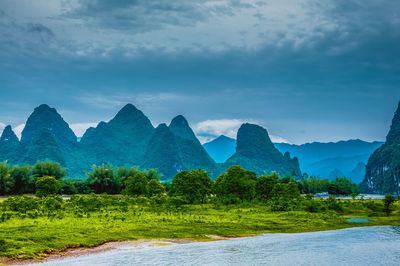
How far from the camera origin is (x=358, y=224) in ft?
97.1

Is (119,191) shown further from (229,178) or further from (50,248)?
(50,248)

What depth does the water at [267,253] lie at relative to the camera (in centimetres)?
1632

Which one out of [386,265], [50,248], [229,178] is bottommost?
[386,265]

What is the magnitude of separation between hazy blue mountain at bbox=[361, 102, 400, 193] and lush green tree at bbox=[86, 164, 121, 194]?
106 meters

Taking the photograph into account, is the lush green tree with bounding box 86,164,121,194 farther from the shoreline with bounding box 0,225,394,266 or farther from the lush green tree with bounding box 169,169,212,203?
the shoreline with bounding box 0,225,394,266

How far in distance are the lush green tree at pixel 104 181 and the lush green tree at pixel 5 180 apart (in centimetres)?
1697

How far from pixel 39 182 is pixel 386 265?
1753 inches

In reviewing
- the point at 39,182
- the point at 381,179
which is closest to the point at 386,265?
the point at 39,182

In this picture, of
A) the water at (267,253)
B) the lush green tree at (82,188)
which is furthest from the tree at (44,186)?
the water at (267,253)

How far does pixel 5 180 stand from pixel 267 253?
2018 inches

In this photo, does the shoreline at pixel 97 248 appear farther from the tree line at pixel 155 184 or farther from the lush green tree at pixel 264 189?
the lush green tree at pixel 264 189

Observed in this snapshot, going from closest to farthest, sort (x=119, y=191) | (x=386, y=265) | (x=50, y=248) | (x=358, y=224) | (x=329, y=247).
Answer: (x=386, y=265) → (x=50, y=248) → (x=329, y=247) → (x=358, y=224) → (x=119, y=191)

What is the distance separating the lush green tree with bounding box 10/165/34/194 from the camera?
58500 mm

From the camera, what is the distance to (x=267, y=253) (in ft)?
59.4
